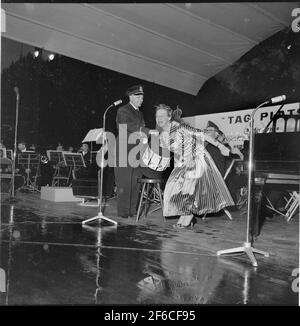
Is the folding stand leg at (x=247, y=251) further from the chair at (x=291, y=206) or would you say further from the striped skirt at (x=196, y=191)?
the chair at (x=291, y=206)

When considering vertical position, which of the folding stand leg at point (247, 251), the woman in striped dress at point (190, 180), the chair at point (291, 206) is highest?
the woman in striped dress at point (190, 180)

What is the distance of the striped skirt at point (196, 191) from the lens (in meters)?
4.08

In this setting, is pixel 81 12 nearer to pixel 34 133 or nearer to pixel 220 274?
pixel 34 133

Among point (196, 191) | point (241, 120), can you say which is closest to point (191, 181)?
point (196, 191)

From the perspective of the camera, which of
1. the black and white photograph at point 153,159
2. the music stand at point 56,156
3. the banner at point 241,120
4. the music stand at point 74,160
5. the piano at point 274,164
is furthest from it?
the music stand at point 56,156

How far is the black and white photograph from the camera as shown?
2141mm

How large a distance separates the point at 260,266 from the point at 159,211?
3.24 metres

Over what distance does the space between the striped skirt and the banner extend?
304 centimetres

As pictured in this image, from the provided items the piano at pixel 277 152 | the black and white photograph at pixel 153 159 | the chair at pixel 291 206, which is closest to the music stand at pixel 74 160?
the black and white photograph at pixel 153 159

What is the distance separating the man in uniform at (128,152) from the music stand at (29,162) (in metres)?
4.50

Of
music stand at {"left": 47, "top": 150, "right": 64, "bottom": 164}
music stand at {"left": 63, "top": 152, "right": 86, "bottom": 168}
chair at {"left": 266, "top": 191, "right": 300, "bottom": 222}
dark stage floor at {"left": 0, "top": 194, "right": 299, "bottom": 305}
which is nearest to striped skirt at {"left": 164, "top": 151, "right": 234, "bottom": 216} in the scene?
dark stage floor at {"left": 0, "top": 194, "right": 299, "bottom": 305}

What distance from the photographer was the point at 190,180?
163 inches

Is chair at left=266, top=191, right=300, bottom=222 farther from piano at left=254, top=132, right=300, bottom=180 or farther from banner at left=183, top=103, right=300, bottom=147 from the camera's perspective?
banner at left=183, top=103, right=300, bottom=147
